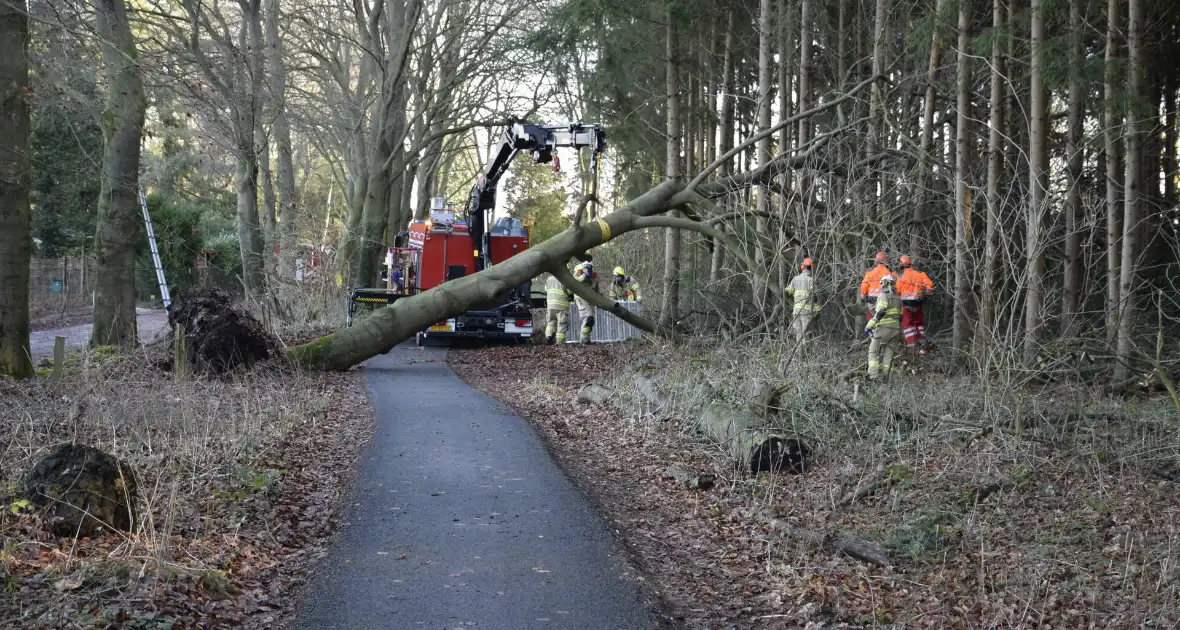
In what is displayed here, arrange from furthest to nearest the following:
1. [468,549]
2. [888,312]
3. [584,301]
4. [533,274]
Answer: [584,301]
[533,274]
[888,312]
[468,549]

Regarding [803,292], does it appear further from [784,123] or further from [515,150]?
[515,150]

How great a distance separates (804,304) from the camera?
448 inches

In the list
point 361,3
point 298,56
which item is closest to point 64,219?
point 298,56

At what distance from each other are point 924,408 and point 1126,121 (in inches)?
227

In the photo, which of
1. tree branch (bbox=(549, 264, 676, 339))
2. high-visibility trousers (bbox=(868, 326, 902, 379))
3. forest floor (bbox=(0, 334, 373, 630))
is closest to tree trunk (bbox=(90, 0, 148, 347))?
forest floor (bbox=(0, 334, 373, 630))

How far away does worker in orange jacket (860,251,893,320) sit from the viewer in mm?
13942

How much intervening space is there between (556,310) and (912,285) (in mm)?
8582

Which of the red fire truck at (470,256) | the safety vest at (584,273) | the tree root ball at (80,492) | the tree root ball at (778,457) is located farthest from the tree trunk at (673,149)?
the tree root ball at (80,492)

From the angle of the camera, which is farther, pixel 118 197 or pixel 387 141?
pixel 387 141

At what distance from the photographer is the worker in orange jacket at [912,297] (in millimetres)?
14695

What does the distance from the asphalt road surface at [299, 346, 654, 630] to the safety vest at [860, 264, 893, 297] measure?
19.5ft

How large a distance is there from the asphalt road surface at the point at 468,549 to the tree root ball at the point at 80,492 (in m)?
1.28

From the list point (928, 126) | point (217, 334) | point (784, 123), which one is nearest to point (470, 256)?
point (217, 334)

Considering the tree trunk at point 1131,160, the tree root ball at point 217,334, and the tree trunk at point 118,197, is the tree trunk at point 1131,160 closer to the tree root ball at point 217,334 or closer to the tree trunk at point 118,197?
the tree root ball at point 217,334
